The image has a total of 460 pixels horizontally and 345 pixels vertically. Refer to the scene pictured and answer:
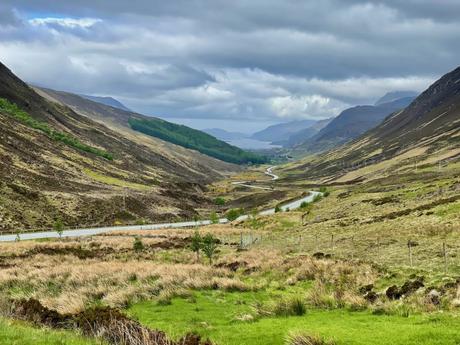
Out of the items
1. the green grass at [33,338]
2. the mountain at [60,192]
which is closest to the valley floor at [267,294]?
the green grass at [33,338]

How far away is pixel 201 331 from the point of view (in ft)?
48.8

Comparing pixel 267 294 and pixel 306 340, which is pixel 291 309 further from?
pixel 267 294

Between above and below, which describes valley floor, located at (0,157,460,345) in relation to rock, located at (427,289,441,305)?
below

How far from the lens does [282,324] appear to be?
14.4 metres

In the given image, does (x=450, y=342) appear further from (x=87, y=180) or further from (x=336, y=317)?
(x=87, y=180)

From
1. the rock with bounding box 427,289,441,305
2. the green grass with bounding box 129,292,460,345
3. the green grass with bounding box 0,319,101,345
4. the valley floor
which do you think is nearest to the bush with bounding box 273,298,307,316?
the valley floor

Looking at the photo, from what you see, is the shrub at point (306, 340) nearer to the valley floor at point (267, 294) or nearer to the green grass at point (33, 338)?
the valley floor at point (267, 294)

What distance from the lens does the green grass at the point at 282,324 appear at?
37.1ft

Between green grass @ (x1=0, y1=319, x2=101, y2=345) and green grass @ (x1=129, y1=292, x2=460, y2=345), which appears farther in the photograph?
green grass @ (x1=129, y1=292, x2=460, y2=345)

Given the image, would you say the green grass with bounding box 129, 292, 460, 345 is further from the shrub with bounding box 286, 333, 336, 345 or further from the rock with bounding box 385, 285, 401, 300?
the rock with bounding box 385, 285, 401, 300

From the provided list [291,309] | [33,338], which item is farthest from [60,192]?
[33,338]

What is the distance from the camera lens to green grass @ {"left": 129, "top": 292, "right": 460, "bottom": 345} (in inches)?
446

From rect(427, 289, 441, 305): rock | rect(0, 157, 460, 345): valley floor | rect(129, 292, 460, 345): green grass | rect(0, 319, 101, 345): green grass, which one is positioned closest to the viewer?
rect(0, 319, 101, 345): green grass

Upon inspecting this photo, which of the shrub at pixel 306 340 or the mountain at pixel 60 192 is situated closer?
the shrub at pixel 306 340
